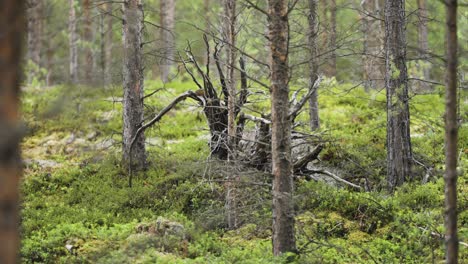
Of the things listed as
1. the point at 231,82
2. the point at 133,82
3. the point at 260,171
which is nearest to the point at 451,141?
the point at 260,171

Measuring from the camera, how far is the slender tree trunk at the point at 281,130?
6844 mm

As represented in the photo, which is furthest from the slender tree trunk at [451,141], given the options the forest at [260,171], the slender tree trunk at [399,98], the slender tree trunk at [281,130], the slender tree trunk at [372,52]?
the slender tree trunk at [399,98]

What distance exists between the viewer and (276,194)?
7004 millimetres

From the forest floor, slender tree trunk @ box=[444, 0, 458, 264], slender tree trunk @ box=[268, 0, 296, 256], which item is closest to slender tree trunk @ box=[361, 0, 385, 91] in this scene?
the forest floor

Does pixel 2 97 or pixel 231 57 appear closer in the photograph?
pixel 2 97

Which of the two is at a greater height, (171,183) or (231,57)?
(231,57)

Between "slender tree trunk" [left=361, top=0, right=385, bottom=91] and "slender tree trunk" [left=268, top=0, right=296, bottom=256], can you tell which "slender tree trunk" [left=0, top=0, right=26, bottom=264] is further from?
"slender tree trunk" [left=361, top=0, right=385, bottom=91]

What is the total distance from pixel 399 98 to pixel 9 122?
9.35 meters

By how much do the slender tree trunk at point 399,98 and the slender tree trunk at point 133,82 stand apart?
5730 millimetres

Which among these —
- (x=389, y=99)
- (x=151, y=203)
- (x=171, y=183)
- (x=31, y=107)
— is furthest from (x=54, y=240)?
(x=31, y=107)

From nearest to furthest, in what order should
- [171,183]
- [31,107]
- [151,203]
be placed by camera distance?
1. [151,203]
2. [171,183]
3. [31,107]

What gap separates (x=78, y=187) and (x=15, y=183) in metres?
9.11

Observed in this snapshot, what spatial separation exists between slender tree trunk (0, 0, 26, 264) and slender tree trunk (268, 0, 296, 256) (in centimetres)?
418

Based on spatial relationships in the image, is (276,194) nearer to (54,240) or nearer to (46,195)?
(54,240)
